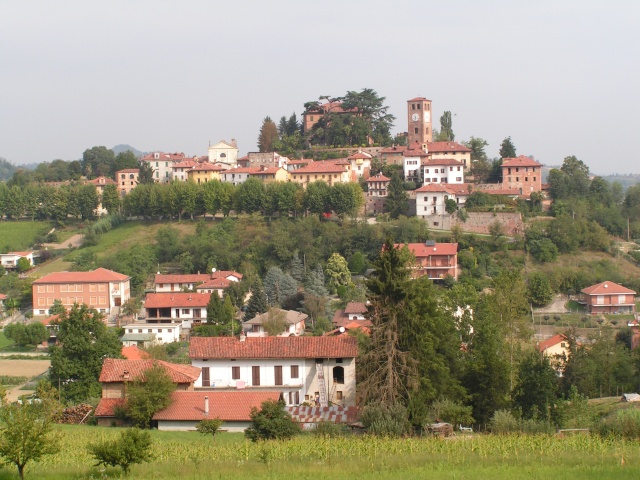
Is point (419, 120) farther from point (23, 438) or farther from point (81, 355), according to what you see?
point (23, 438)

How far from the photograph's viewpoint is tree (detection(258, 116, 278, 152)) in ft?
256

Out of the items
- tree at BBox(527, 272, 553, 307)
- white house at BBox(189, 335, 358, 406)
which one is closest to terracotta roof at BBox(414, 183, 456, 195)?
tree at BBox(527, 272, 553, 307)

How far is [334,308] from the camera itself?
167 feet

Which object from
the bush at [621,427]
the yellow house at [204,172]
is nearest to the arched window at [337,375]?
the bush at [621,427]

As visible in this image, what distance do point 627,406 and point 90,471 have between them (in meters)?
14.5

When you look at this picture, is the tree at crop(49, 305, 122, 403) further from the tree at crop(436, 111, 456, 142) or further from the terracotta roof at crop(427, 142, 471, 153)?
the tree at crop(436, 111, 456, 142)

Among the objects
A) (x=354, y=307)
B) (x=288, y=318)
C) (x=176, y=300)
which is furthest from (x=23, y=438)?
(x=176, y=300)

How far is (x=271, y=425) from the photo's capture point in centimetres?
2081

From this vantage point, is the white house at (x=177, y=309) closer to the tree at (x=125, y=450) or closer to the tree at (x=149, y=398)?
the tree at (x=149, y=398)

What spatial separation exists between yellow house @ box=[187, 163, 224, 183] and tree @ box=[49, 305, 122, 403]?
41.0 m

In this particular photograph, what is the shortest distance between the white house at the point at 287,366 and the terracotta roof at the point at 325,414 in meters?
2.13

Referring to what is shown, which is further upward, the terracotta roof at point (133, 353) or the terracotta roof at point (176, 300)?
the terracotta roof at point (176, 300)

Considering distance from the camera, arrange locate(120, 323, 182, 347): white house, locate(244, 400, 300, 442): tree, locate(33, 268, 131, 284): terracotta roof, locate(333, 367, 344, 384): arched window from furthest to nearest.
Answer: locate(33, 268, 131, 284): terracotta roof < locate(120, 323, 182, 347): white house < locate(333, 367, 344, 384): arched window < locate(244, 400, 300, 442): tree

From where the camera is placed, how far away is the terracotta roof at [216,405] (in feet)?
78.5
